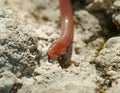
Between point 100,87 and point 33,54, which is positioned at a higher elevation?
point 33,54

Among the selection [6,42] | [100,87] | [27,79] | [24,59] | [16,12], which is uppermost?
[16,12]

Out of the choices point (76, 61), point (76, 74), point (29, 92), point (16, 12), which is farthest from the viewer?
point (16, 12)

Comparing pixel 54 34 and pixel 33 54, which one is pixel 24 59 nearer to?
pixel 33 54

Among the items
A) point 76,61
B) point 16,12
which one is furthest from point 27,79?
point 16,12

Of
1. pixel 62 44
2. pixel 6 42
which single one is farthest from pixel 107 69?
pixel 6 42

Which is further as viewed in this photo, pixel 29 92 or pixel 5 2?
pixel 5 2

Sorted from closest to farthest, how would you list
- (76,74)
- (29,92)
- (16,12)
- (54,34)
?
(29,92) < (76,74) < (54,34) < (16,12)
